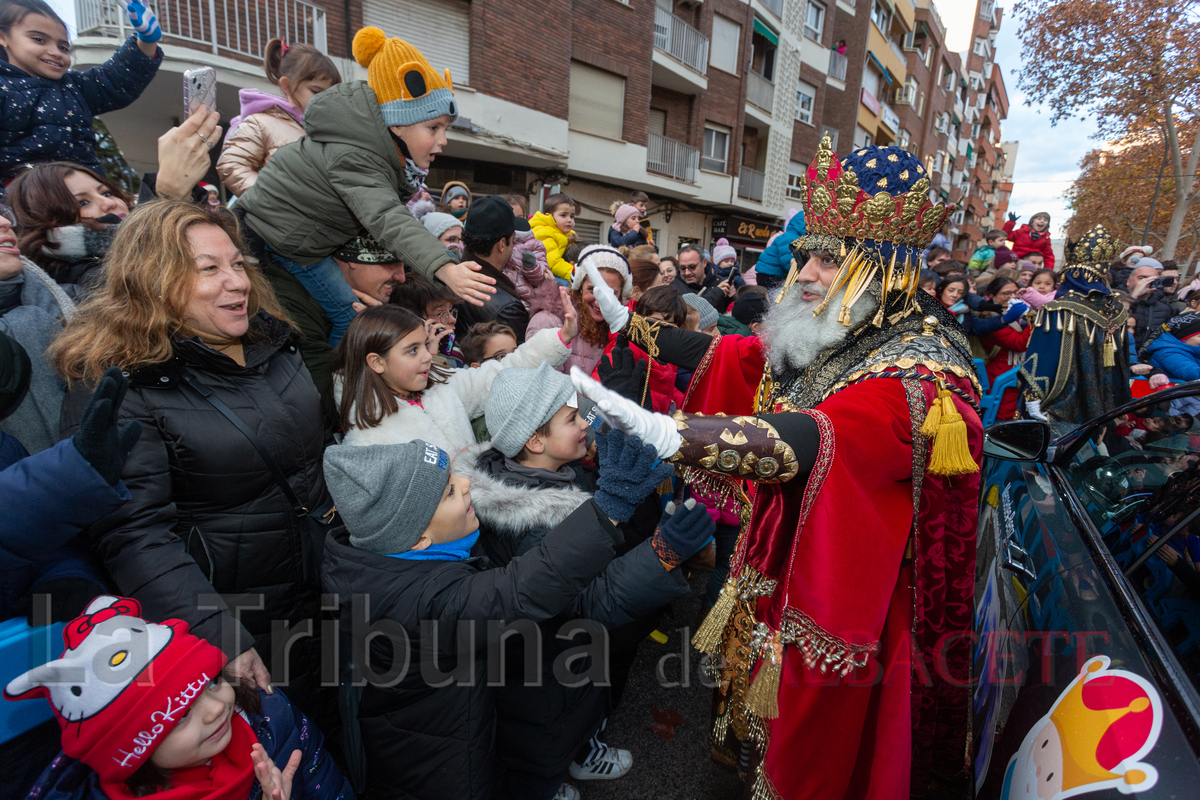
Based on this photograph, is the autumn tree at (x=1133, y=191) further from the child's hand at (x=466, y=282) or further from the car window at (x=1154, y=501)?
the child's hand at (x=466, y=282)

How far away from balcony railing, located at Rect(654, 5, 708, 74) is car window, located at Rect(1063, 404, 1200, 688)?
1641 cm

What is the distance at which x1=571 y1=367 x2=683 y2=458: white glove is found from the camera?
133 cm

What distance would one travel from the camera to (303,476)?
194cm

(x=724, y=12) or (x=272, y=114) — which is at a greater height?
(x=724, y=12)

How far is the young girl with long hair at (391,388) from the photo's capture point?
2.38 meters

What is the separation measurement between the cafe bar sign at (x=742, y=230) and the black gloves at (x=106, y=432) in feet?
64.7

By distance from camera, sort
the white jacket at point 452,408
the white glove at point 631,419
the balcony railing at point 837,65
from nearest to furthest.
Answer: the white glove at point 631,419, the white jacket at point 452,408, the balcony railing at point 837,65

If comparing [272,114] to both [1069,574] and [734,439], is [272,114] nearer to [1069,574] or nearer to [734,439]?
[734,439]

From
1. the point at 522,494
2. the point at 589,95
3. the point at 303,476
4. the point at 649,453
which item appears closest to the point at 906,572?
the point at 649,453

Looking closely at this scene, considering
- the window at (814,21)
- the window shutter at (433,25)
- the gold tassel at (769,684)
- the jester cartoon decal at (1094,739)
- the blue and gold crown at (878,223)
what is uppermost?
the window at (814,21)

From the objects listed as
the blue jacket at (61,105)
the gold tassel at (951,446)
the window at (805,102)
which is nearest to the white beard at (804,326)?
A: the gold tassel at (951,446)

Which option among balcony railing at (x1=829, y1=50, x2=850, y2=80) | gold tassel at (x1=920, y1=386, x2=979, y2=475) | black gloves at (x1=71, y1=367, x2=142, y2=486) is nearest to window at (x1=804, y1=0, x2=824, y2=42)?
balcony railing at (x1=829, y1=50, x2=850, y2=80)

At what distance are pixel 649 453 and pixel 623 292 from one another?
8.53ft

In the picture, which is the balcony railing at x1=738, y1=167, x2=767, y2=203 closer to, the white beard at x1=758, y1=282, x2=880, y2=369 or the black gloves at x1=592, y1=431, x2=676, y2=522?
the white beard at x1=758, y1=282, x2=880, y2=369
